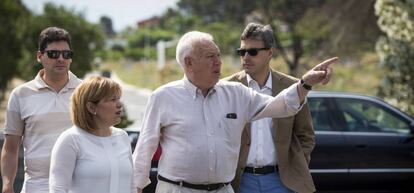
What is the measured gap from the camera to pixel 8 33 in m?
31.2

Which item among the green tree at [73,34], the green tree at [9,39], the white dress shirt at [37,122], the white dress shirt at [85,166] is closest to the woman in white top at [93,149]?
the white dress shirt at [85,166]

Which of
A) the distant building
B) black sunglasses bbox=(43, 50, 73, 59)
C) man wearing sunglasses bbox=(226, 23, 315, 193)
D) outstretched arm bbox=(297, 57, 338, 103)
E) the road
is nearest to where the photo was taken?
outstretched arm bbox=(297, 57, 338, 103)

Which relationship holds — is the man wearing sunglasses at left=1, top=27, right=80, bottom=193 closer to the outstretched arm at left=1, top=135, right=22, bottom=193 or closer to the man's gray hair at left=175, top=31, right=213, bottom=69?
the outstretched arm at left=1, top=135, right=22, bottom=193

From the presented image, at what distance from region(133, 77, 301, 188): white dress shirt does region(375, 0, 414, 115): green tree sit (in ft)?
33.7

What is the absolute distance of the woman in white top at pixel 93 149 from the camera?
3811 millimetres

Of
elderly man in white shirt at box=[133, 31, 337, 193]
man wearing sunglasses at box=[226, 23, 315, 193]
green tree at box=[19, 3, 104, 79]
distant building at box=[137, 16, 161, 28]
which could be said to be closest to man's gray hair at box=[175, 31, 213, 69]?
elderly man in white shirt at box=[133, 31, 337, 193]

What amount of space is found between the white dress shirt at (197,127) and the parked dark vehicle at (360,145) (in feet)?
13.6

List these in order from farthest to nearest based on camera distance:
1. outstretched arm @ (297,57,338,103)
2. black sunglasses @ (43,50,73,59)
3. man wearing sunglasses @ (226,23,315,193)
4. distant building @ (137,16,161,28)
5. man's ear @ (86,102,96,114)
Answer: distant building @ (137,16,161,28)
man wearing sunglasses @ (226,23,315,193)
black sunglasses @ (43,50,73,59)
outstretched arm @ (297,57,338,103)
man's ear @ (86,102,96,114)

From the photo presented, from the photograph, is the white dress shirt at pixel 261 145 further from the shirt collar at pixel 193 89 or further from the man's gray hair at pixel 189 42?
the man's gray hair at pixel 189 42

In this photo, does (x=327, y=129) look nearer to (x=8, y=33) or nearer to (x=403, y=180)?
(x=403, y=180)

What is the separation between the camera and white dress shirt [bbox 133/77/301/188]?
14.1 ft

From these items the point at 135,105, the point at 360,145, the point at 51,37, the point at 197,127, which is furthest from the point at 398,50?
the point at 135,105

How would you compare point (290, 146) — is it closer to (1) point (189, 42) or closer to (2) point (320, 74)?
(2) point (320, 74)

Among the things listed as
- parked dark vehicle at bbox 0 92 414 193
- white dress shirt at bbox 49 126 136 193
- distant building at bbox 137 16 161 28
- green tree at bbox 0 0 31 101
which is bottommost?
distant building at bbox 137 16 161 28
